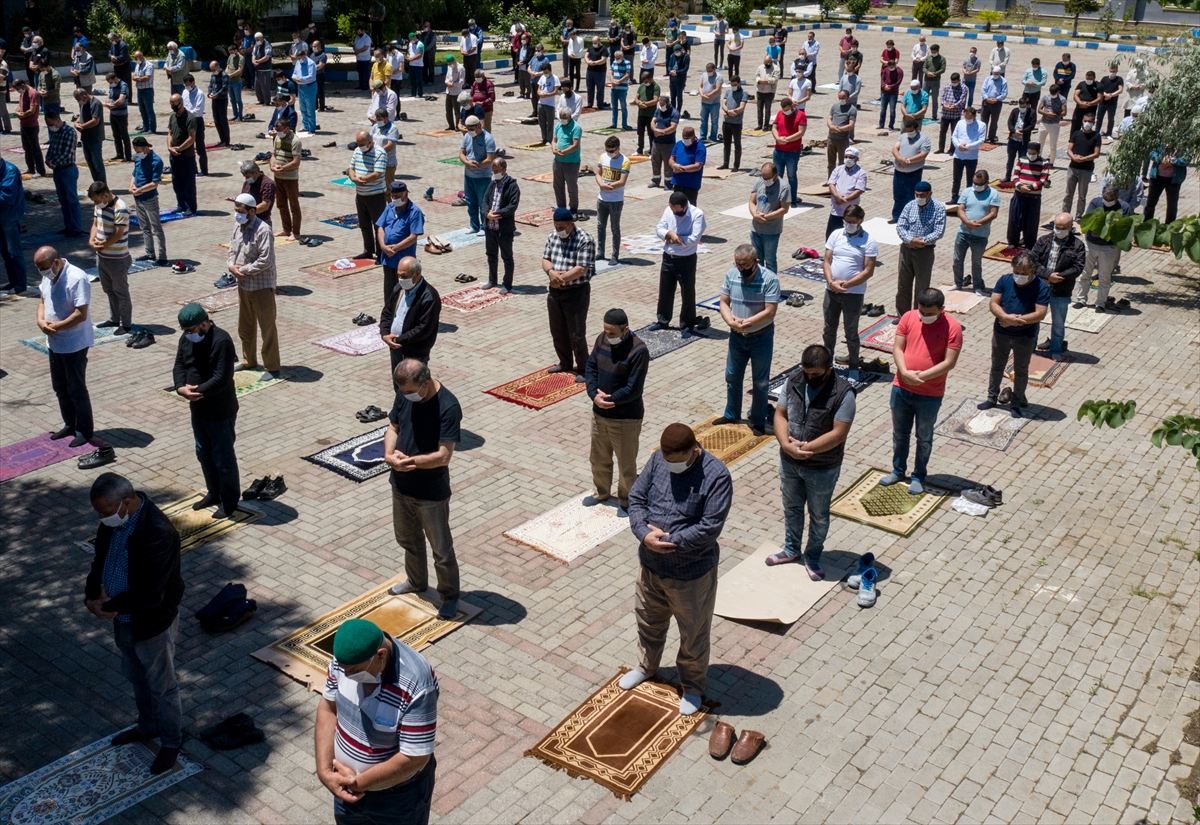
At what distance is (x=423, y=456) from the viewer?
791 centimetres

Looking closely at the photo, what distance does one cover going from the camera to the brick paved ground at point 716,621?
6863 mm

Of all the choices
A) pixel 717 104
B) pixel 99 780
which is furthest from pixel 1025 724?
pixel 717 104

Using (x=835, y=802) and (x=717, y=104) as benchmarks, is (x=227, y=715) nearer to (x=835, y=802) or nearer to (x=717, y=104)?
(x=835, y=802)

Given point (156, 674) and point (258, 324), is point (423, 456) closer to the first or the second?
point (156, 674)

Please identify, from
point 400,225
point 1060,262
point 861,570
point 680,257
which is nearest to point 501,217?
point 400,225

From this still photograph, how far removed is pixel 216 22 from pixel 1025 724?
37.1 m

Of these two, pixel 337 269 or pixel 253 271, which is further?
pixel 337 269

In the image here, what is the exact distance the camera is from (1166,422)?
210 inches

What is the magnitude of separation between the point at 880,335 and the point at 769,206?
2.32 m

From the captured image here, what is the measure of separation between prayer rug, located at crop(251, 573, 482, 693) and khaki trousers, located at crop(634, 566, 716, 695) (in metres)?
1.69

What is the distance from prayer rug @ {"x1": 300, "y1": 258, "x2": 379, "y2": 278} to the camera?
17.2 meters

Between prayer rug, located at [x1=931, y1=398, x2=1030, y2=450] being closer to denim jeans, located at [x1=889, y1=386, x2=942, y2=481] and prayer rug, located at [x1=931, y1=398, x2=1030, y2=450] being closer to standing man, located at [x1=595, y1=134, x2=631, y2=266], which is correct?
denim jeans, located at [x1=889, y1=386, x2=942, y2=481]

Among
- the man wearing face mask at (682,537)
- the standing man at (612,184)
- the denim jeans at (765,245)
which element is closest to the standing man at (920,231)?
the denim jeans at (765,245)

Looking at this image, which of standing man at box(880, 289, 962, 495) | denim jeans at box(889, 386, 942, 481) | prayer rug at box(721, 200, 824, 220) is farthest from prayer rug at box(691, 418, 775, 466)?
prayer rug at box(721, 200, 824, 220)
